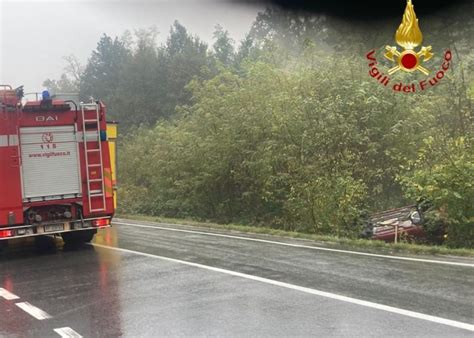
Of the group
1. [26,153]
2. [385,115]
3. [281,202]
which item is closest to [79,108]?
[26,153]

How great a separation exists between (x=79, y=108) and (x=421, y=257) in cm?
703

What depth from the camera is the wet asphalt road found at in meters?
5.33

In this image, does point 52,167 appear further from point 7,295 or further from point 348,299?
point 348,299

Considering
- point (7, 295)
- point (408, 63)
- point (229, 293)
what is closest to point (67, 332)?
point (229, 293)

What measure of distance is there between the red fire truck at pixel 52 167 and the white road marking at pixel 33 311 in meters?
3.66

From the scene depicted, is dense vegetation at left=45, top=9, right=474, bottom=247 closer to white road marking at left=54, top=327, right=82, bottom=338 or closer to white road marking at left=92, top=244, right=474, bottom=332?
white road marking at left=92, top=244, right=474, bottom=332

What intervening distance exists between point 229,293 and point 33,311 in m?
2.35

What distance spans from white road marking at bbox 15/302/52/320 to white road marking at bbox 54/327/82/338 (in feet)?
1.87

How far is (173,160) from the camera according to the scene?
21016 millimetres

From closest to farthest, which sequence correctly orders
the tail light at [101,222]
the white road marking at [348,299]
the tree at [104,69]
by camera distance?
the white road marking at [348,299] < the tail light at [101,222] < the tree at [104,69]

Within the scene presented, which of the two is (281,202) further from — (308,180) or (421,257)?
(421,257)

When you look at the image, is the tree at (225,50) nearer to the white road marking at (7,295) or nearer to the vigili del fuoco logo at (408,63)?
the vigili del fuoco logo at (408,63)

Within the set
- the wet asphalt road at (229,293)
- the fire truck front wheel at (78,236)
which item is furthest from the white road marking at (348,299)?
the fire truck front wheel at (78,236)

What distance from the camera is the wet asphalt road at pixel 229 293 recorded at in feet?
17.5
